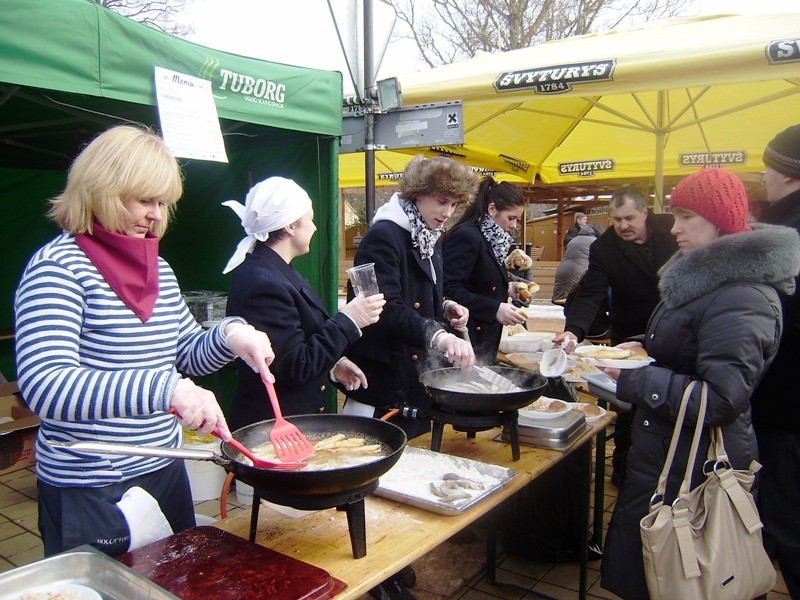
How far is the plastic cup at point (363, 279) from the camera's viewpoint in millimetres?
2309

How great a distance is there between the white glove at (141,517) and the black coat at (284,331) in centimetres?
68

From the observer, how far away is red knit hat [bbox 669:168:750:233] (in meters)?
2.22

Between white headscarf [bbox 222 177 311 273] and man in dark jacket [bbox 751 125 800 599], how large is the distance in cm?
204

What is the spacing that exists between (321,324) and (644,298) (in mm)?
2641

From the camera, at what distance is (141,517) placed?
1.58m

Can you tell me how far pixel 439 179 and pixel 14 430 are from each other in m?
3.76

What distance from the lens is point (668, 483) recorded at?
7.17 feet

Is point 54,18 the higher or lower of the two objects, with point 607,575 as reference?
higher

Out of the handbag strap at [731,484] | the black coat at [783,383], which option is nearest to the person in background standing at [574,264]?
the black coat at [783,383]

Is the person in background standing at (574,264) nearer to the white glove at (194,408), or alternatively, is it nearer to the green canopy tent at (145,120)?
the green canopy tent at (145,120)

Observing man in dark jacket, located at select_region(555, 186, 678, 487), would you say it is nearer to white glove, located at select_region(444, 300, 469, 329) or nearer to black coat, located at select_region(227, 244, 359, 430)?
white glove, located at select_region(444, 300, 469, 329)

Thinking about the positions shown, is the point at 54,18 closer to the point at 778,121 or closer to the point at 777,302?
the point at 777,302

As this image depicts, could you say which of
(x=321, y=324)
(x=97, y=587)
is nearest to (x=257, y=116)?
(x=321, y=324)


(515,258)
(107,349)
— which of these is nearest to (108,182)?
(107,349)
